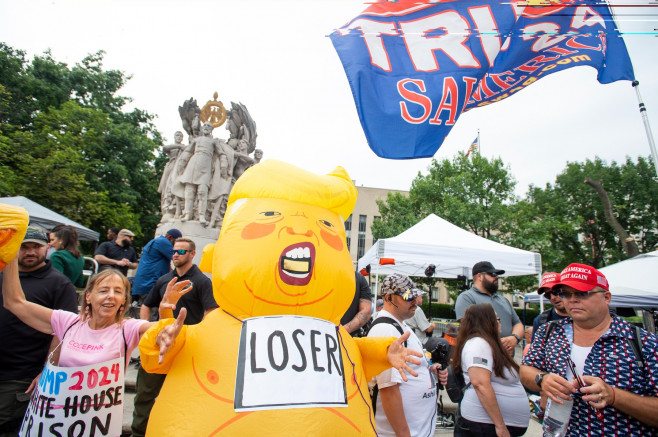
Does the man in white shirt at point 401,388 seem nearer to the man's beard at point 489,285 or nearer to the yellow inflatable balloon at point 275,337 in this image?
the yellow inflatable balloon at point 275,337

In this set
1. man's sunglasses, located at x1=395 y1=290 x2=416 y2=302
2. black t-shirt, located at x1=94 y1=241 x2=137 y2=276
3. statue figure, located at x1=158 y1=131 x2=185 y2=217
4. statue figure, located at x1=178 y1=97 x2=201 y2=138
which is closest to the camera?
man's sunglasses, located at x1=395 y1=290 x2=416 y2=302

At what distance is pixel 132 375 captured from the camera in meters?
5.12

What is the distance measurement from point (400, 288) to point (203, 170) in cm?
868

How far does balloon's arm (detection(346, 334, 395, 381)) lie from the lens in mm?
2510

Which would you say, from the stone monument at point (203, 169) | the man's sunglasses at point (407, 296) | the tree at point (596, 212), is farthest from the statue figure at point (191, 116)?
the tree at point (596, 212)

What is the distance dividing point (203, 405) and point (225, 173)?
940 centimetres

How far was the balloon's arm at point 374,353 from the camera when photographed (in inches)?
98.8

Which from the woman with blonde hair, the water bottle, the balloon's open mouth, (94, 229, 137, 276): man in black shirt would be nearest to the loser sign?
the balloon's open mouth

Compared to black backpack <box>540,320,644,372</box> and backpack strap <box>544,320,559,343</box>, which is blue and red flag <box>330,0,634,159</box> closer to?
backpack strap <box>544,320,559,343</box>

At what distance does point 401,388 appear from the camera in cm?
282

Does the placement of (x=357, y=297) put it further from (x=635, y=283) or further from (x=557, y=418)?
(x=635, y=283)

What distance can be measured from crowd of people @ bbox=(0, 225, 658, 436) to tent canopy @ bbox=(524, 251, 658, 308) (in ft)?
16.8

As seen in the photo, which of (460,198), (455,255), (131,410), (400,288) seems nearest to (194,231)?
(131,410)

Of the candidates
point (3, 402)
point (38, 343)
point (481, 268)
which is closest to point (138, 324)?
point (38, 343)
